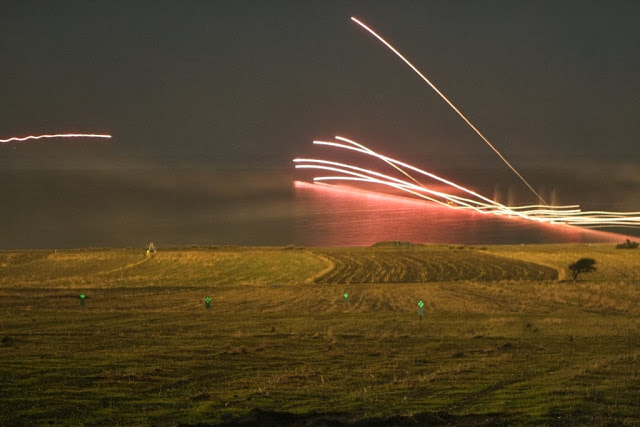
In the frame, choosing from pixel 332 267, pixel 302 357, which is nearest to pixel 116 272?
pixel 332 267

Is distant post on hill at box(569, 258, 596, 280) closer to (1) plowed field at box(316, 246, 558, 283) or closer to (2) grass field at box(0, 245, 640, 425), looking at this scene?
(1) plowed field at box(316, 246, 558, 283)

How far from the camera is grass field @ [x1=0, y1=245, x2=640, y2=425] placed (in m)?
8.09

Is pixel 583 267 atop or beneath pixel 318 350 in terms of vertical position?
atop

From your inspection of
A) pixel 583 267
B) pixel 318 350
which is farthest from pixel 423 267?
pixel 318 350

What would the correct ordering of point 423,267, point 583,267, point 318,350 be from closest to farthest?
point 318,350, point 583,267, point 423,267

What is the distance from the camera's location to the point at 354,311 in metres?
18.2

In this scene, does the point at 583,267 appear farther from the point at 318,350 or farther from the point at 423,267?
the point at 318,350

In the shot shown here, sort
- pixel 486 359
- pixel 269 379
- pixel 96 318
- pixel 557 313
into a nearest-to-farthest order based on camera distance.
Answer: pixel 269 379, pixel 486 359, pixel 96 318, pixel 557 313

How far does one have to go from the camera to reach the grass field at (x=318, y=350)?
8086 millimetres

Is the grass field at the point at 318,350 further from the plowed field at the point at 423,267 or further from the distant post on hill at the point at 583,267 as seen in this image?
the distant post on hill at the point at 583,267

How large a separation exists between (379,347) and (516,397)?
410 cm

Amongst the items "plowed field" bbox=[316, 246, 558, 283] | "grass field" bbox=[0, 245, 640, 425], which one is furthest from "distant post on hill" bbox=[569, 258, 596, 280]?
"grass field" bbox=[0, 245, 640, 425]

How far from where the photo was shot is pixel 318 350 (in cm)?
1217

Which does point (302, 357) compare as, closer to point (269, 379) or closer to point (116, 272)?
point (269, 379)
